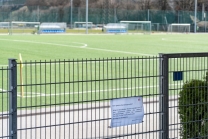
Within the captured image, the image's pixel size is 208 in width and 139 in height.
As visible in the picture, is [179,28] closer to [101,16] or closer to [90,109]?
[101,16]

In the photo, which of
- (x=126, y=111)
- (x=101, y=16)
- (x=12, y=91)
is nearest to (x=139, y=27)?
(x=101, y=16)

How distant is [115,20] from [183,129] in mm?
75256

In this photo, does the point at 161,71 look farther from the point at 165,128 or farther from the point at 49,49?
the point at 49,49

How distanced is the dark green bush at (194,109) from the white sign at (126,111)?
37.7 inches

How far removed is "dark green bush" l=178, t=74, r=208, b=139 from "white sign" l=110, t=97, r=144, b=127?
3.14ft

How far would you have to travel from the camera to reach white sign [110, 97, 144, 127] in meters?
6.68

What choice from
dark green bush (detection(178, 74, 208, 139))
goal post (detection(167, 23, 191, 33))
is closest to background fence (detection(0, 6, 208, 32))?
goal post (detection(167, 23, 191, 33))

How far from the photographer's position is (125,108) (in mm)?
6770

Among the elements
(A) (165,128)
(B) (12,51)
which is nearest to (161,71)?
(A) (165,128)

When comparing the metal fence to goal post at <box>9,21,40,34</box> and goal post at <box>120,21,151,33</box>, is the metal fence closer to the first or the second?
goal post at <box>9,21,40,34</box>

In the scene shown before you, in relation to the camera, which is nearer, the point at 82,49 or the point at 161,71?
the point at 161,71

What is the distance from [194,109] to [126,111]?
1412 mm

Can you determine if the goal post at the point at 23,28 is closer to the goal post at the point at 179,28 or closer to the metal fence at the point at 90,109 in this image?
the goal post at the point at 179,28

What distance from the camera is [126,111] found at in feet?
22.2
